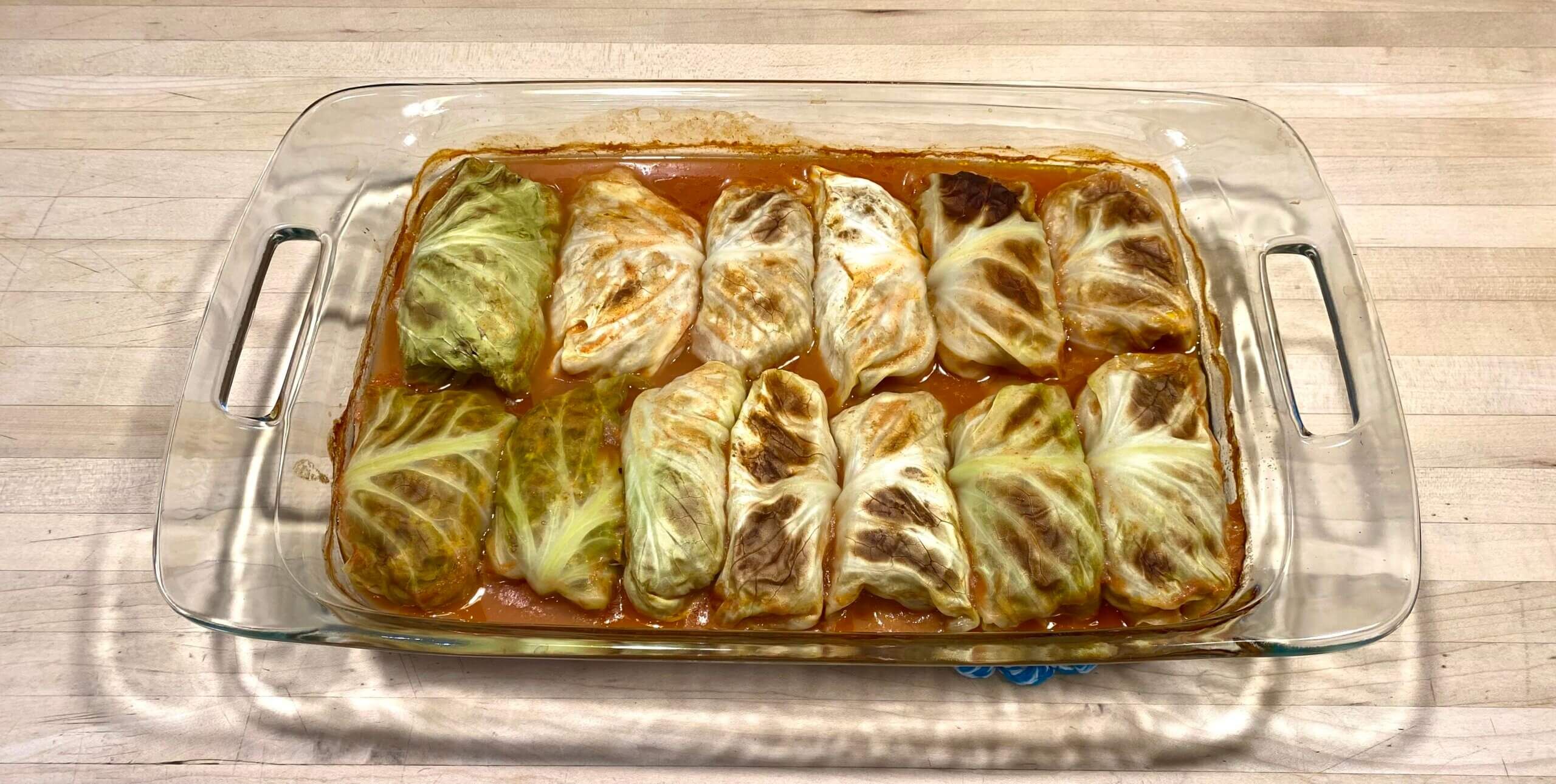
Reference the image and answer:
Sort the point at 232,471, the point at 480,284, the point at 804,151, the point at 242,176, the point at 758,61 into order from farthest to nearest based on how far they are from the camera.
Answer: the point at 758,61 → the point at 242,176 → the point at 804,151 → the point at 480,284 → the point at 232,471

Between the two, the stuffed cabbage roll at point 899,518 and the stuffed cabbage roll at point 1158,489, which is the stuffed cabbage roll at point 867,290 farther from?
the stuffed cabbage roll at point 1158,489

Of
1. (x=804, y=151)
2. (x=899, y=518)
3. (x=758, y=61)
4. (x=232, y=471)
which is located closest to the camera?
(x=899, y=518)

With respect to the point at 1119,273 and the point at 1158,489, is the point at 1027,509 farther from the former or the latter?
the point at 1119,273

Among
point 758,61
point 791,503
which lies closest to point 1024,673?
point 791,503

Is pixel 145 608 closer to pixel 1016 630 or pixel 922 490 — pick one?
pixel 922 490

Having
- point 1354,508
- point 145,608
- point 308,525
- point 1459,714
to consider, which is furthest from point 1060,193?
point 145,608

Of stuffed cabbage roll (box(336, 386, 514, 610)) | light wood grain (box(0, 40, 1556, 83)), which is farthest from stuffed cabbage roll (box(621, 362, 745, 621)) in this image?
light wood grain (box(0, 40, 1556, 83))
